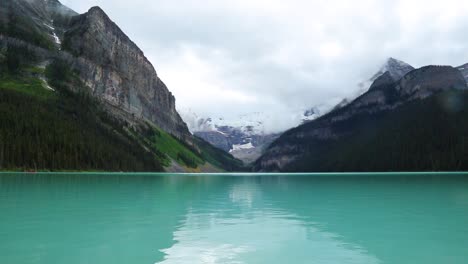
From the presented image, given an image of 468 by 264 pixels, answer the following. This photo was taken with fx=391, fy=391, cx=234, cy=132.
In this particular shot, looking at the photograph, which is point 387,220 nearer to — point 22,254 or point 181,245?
point 181,245

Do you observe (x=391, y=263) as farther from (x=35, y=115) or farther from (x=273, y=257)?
(x=35, y=115)

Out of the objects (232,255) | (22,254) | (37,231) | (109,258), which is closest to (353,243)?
(232,255)

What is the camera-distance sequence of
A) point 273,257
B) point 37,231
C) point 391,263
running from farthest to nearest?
point 37,231
point 273,257
point 391,263

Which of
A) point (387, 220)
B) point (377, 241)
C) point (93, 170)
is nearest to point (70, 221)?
point (377, 241)

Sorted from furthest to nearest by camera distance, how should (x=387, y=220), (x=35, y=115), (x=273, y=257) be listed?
(x=35, y=115) → (x=387, y=220) → (x=273, y=257)

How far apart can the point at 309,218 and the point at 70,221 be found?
1869cm

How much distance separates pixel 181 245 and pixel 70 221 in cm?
1190

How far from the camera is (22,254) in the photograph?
17656 mm

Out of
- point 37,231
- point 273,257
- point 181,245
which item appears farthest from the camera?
point 37,231

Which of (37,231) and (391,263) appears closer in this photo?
(391,263)

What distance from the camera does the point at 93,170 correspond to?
19075 centimetres

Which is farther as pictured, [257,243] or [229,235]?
[229,235]

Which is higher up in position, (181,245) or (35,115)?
(35,115)

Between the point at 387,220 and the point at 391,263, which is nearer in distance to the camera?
the point at 391,263
